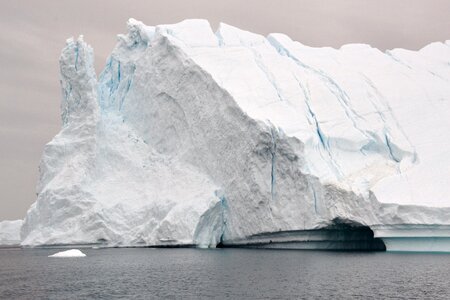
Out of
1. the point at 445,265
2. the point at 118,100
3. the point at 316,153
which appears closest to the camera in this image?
the point at 445,265

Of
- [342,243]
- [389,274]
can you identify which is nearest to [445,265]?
[389,274]

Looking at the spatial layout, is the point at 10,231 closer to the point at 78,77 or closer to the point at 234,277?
the point at 78,77

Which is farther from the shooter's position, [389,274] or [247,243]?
[247,243]

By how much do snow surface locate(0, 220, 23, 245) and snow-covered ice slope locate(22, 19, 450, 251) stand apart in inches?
915

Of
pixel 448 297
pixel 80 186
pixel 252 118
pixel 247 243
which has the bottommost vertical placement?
pixel 448 297

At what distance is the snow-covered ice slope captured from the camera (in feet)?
88.1

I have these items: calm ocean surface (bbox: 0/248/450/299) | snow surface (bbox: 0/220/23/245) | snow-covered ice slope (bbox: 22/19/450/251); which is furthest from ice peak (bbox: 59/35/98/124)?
snow surface (bbox: 0/220/23/245)

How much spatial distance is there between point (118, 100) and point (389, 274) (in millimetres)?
18190

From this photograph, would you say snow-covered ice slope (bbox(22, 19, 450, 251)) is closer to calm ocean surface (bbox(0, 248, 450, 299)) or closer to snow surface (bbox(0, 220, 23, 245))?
calm ocean surface (bbox(0, 248, 450, 299))

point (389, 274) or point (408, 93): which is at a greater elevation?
point (408, 93)

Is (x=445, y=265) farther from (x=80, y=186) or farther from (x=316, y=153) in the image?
(x=80, y=186)

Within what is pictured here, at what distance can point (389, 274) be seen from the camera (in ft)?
65.2

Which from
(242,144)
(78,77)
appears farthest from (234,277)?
(78,77)

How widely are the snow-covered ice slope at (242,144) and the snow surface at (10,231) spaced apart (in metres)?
23.2
